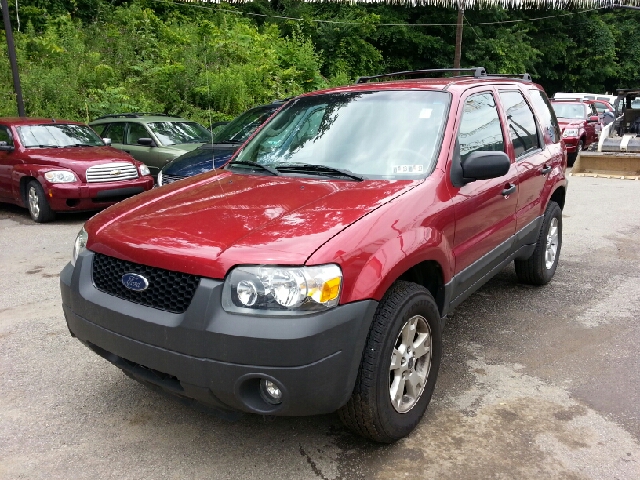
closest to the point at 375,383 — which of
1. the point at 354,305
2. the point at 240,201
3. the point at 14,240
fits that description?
the point at 354,305

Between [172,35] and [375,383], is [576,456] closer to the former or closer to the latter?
[375,383]

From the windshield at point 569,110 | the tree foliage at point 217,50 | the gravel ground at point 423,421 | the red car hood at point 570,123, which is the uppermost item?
the tree foliage at point 217,50

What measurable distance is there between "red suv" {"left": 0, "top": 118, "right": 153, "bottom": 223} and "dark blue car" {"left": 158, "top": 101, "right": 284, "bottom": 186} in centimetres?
108

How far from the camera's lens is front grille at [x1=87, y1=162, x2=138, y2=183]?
849 centimetres

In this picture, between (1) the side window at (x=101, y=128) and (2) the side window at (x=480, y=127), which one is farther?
(1) the side window at (x=101, y=128)

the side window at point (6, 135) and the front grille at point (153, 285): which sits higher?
the side window at point (6, 135)

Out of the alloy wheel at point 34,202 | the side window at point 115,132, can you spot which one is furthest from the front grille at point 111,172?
the side window at point 115,132

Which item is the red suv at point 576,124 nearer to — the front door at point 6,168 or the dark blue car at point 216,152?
the dark blue car at point 216,152

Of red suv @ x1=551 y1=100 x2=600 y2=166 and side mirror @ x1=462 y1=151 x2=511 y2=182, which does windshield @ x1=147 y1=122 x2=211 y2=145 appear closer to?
side mirror @ x1=462 y1=151 x2=511 y2=182

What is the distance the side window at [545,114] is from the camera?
16.6ft

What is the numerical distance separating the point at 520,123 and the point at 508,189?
0.85m

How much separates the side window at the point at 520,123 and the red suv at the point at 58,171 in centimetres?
616

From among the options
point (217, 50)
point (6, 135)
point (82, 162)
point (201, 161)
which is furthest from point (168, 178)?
point (217, 50)

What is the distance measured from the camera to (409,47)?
98.1 ft
